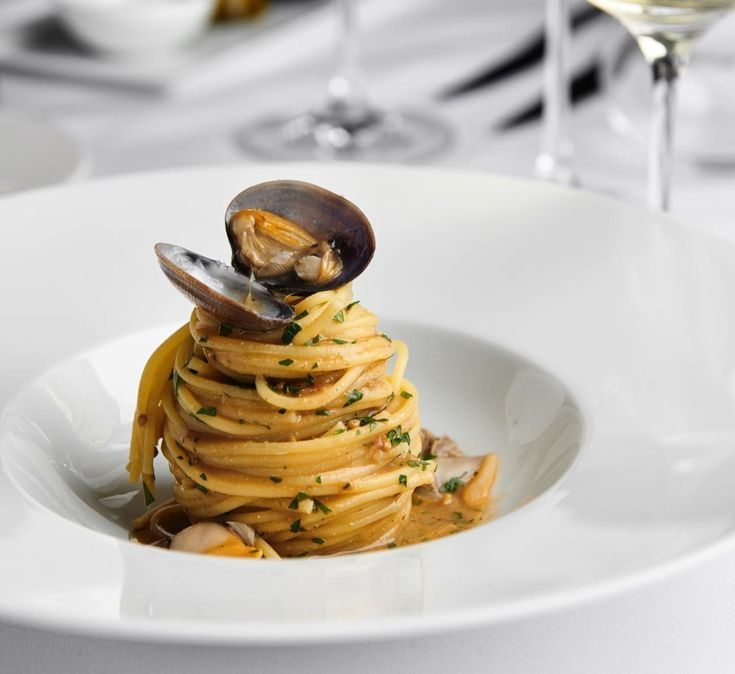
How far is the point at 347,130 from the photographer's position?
473cm

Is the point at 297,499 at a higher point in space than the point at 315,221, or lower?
lower

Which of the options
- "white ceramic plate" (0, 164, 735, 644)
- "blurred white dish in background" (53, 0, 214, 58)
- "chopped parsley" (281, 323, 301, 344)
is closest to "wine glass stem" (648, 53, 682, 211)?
"white ceramic plate" (0, 164, 735, 644)

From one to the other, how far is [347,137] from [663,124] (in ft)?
5.09

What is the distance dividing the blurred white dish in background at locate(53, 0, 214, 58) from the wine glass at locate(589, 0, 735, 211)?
6.60 feet

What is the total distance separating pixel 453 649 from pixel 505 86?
349 centimetres

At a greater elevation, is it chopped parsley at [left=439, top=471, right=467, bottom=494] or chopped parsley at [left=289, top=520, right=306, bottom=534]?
chopped parsley at [left=289, top=520, right=306, bottom=534]

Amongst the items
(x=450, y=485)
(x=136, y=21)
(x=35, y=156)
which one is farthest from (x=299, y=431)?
(x=136, y=21)

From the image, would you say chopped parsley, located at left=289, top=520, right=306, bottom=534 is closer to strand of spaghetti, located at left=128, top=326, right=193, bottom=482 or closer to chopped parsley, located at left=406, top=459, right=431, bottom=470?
chopped parsley, located at left=406, top=459, right=431, bottom=470

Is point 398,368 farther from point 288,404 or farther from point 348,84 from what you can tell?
point 348,84

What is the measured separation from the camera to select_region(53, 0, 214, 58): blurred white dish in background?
4.73 meters

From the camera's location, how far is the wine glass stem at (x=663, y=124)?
11.1ft

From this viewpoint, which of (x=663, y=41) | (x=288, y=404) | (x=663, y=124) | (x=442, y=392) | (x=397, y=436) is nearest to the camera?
(x=288, y=404)

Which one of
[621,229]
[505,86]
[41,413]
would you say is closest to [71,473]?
[41,413]

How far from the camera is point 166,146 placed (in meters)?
4.61
